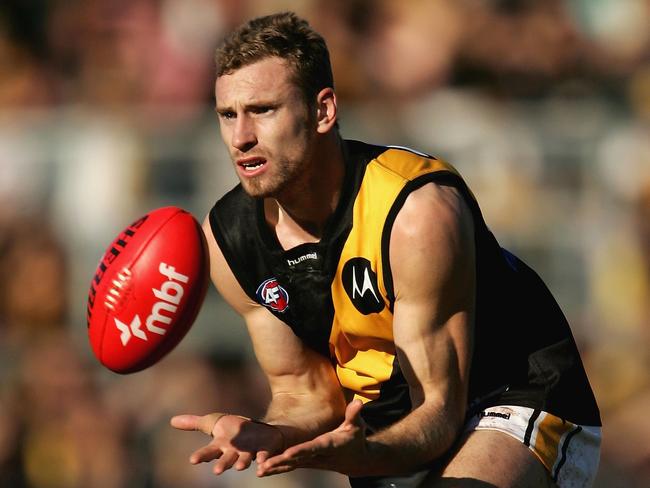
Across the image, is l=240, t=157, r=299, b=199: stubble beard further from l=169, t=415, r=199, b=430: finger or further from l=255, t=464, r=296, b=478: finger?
l=255, t=464, r=296, b=478: finger

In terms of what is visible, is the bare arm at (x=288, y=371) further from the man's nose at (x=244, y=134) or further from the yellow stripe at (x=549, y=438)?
the yellow stripe at (x=549, y=438)

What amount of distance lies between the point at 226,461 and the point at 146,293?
0.98m

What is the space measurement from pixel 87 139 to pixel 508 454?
4.67m

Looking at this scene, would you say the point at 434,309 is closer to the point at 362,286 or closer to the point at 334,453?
the point at 362,286

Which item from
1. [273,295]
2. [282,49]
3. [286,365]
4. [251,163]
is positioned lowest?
[286,365]

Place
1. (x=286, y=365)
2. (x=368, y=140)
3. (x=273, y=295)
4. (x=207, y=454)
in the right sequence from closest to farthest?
(x=207, y=454)
(x=273, y=295)
(x=286, y=365)
(x=368, y=140)

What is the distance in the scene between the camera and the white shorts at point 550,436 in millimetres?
4676

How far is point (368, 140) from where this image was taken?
7.97 m

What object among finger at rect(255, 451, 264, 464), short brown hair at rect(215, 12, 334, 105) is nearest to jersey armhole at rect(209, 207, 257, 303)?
short brown hair at rect(215, 12, 334, 105)

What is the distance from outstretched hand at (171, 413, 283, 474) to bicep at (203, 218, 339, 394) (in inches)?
37.4

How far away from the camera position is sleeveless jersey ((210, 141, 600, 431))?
4660 mm

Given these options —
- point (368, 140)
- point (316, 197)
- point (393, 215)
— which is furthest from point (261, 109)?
point (368, 140)

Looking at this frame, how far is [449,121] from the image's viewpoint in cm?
807

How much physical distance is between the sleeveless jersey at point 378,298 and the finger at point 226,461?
3.27 ft
